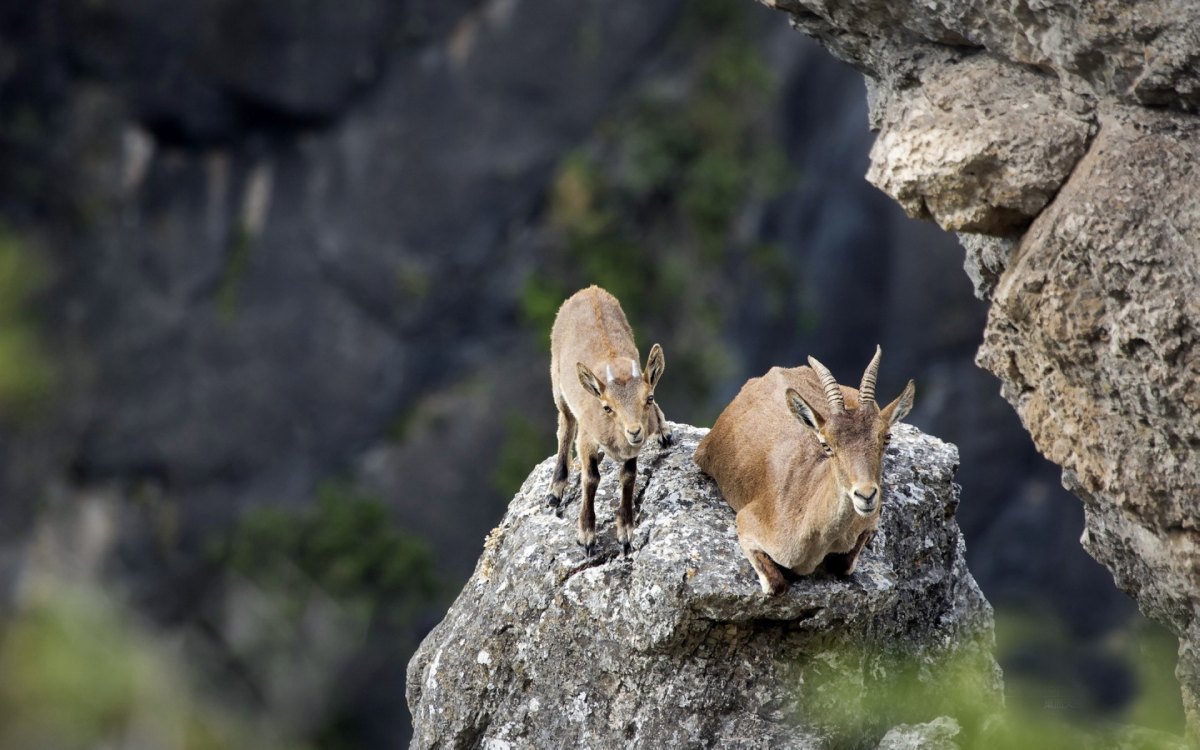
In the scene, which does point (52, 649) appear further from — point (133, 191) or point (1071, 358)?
point (133, 191)

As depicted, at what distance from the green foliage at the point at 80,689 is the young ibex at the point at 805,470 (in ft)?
11.4

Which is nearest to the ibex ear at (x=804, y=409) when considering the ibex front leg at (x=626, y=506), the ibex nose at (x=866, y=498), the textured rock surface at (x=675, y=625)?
the ibex nose at (x=866, y=498)

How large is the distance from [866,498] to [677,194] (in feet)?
75.8

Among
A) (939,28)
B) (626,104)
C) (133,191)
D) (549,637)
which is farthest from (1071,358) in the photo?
(133,191)

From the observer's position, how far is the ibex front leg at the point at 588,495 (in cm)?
926

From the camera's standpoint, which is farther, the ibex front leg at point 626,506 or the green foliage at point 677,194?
the green foliage at point 677,194

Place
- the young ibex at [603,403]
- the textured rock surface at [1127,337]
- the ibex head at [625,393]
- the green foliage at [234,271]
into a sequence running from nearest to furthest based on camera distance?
the textured rock surface at [1127,337], the ibex head at [625,393], the young ibex at [603,403], the green foliage at [234,271]

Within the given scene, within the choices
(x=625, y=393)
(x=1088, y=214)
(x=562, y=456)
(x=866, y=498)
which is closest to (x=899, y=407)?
(x=866, y=498)

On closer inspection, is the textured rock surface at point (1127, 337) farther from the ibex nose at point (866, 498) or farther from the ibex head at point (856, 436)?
the ibex nose at point (866, 498)

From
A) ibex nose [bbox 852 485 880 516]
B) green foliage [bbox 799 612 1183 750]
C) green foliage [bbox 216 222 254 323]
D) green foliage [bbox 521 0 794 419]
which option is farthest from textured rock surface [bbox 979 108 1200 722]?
green foliage [bbox 216 222 254 323]

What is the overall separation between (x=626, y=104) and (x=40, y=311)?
12632mm

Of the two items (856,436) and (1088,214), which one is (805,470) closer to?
(856,436)

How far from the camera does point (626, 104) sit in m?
30.0

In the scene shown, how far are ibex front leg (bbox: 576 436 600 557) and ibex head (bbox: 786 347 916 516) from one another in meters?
1.68
